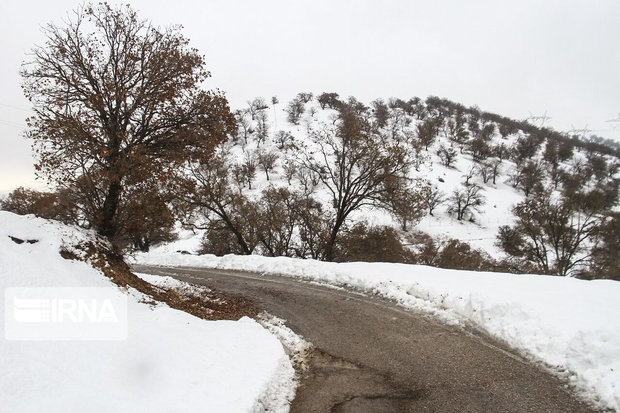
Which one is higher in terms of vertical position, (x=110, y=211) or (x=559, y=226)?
(x=110, y=211)

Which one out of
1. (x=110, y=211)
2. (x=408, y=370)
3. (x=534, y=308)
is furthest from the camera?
(x=110, y=211)

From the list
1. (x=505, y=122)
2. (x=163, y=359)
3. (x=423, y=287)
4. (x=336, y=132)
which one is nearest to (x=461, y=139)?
(x=505, y=122)

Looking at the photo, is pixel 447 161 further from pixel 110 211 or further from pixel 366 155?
pixel 110 211

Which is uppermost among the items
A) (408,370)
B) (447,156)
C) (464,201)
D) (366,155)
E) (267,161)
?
(447,156)

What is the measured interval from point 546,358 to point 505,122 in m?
148

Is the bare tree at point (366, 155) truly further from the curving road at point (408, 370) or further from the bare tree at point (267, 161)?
the bare tree at point (267, 161)

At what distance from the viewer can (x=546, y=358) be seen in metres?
5.88

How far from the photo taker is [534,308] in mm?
7195

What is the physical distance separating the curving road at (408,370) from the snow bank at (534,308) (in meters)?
0.47

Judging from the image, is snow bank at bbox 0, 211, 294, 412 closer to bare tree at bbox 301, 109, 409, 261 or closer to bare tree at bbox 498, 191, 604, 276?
bare tree at bbox 301, 109, 409, 261

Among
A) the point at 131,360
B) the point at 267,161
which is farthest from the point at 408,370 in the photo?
the point at 267,161

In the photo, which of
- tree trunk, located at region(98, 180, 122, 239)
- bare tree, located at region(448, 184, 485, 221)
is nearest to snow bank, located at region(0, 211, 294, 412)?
tree trunk, located at region(98, 180, 122, 239)

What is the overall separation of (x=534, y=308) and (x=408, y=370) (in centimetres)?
380

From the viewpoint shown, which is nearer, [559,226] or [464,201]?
[559,226]
